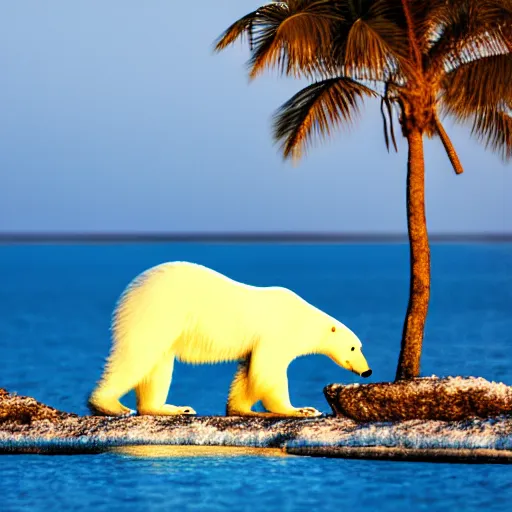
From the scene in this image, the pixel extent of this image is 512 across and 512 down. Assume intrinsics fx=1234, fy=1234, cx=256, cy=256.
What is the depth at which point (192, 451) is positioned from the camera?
1265 centimetres

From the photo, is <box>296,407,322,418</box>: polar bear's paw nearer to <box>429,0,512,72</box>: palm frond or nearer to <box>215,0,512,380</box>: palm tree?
<box>215,0,512,380</box>: palm tree

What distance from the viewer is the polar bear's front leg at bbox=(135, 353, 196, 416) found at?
1350cm

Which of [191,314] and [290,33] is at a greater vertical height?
[290,33]

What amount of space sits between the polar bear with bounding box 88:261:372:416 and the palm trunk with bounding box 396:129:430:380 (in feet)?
4.30

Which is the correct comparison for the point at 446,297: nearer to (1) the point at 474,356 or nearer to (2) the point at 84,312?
(2) the point at 84,312

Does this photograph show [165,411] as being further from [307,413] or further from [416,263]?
[416,263]

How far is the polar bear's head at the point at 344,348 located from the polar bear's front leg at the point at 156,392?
5.74 ft

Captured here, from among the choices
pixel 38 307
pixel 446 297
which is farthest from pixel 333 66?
pixel 446 297

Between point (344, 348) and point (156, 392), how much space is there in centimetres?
220

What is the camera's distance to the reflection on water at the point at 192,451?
12555mm

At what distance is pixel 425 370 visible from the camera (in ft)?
90.1

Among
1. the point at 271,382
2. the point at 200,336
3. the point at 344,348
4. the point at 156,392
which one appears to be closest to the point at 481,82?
the point at 344,348

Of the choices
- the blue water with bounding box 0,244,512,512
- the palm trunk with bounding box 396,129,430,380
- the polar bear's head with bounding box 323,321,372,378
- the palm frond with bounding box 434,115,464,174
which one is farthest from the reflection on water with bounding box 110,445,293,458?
the palm frond with bounding box 434,115,464,174

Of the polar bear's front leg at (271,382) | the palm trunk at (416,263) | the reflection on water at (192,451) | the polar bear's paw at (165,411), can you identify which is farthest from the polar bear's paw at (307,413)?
the palm trunk at (416,263)
